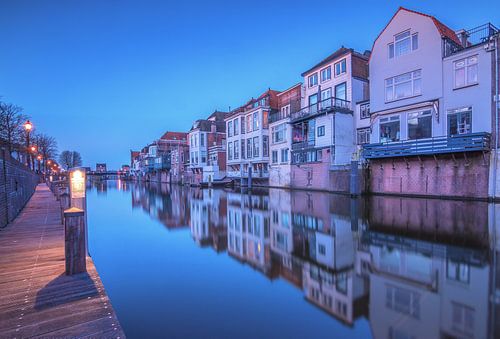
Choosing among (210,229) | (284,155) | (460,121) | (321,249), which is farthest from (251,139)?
(321,249)

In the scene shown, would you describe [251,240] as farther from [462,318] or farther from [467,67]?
[467,67]

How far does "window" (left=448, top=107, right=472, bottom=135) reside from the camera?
19609mm

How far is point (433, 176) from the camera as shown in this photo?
813 inches

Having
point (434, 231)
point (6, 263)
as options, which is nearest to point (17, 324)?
point (6, 263)

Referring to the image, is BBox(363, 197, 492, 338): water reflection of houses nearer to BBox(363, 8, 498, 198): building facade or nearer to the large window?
BBox(363, 8, 498, 198): building facade

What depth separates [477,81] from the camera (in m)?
19.0

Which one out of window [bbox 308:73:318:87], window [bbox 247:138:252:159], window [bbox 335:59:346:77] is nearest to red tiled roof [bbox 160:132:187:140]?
window [bbox 247:138:252:159]

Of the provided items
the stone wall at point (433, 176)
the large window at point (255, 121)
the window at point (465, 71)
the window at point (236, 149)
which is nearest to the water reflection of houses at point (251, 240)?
the stone wall at point (433, 176)

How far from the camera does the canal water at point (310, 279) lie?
4500mm

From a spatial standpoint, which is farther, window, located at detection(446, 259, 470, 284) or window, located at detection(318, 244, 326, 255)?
window, located at detection(318, 244, 326, 255)

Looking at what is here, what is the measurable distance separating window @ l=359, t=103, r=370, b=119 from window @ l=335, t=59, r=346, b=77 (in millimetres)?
4433

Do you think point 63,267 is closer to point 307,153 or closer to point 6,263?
point 6,263

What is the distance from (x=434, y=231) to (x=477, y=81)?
48.2 ft

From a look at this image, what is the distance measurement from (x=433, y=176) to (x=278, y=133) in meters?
20.2
